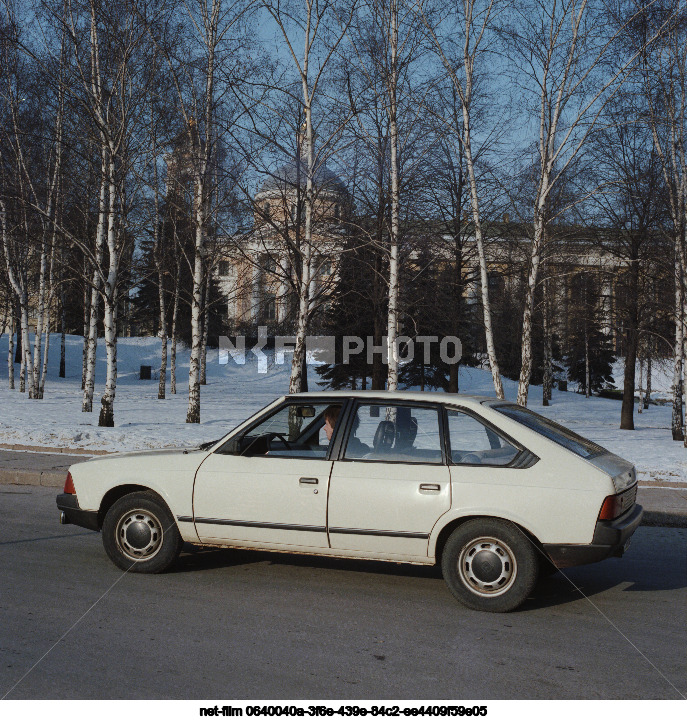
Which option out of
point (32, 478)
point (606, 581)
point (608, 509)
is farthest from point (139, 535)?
point (32, 478)

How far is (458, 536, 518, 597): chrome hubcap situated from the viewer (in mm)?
5539

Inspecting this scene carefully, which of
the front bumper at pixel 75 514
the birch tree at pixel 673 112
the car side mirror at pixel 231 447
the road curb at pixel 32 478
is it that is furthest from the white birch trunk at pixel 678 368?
the front bumper at pixel 75 514

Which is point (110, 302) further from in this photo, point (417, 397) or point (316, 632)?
point (316, 632)

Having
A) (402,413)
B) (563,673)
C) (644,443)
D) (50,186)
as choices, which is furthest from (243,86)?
(563,673)

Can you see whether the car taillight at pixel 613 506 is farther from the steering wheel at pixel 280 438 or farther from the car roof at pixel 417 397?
the steering wheel at pixel 280 438

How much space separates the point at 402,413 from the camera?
607 cm

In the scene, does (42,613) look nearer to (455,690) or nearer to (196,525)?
(196,525)

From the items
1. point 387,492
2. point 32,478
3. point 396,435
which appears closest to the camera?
point 387,492

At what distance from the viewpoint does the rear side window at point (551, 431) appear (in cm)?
583

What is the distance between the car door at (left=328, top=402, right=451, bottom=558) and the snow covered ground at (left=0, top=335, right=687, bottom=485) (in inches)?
307

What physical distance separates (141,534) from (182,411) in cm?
2016

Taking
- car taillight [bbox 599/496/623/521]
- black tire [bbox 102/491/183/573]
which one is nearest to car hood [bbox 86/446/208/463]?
black tire [bbox 102/491/183/573]

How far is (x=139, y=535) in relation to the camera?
643 cm

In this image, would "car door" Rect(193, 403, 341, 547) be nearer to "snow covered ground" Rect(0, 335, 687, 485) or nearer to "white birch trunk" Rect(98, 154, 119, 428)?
"snow covered ground" Rect(0, 335, 687, 485)
